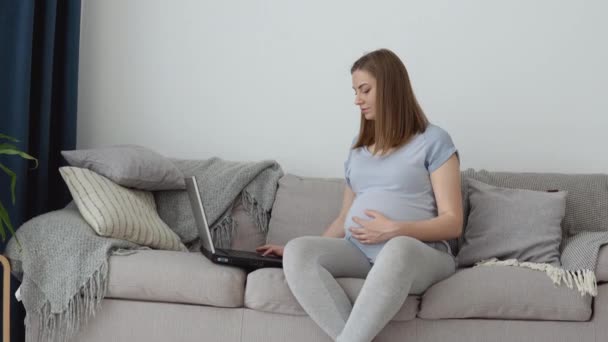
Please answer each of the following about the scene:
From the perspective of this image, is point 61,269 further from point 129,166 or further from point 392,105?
point 392,105

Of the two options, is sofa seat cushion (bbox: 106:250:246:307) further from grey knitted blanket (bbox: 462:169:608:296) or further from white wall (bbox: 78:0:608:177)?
white wall (bbox: 78:0:608:177)

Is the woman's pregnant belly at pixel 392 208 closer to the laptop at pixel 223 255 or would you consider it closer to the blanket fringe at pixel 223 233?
the laptop at pixel 223 255

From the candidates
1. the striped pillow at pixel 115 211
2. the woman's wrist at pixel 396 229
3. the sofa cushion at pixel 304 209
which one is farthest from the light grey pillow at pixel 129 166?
the woman's wrist at pixel 396 229

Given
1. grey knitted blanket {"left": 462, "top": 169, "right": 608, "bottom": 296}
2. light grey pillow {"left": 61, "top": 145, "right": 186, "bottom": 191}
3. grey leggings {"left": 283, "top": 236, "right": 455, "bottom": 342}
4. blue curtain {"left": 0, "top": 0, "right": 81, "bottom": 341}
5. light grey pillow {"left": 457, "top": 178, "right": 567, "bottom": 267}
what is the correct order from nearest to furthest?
grey leggings {"left": 283, "top": 236, "right": 455, "bottom": 342}
grey knitted blanket {"left": 462, "top": 169, "right": 608, "bottom": 296}
light grey pillow {"left": 457, "top": 178, "right": 567, "bottom": 267}
light grey pillow {"left": 61, "top": 145, "right": 186, "bottom": 191}
blue curtain {"left": 0, "top": 0, "right": 81, "bottom": 341}

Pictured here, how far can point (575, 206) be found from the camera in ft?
9.60

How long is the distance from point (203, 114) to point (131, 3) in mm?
572

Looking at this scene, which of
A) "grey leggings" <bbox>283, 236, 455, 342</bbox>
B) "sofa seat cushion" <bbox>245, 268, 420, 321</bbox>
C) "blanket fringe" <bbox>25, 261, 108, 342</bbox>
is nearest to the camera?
"grey leggings" <bbox>283, 236, 455, 342</bbox>

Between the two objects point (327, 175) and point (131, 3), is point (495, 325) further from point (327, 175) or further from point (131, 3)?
point (131, 3)

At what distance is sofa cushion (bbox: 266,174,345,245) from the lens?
302cm

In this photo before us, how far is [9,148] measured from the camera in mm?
2223

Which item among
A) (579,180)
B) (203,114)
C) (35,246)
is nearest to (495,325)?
(579,180)

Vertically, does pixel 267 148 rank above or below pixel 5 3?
below

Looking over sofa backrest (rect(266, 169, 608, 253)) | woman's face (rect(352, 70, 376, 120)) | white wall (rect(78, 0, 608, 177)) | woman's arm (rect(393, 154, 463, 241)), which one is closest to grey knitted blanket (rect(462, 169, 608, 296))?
sofa backrest (rect(266, 169, 608, 253))

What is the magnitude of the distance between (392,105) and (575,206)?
2.80ft
